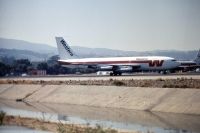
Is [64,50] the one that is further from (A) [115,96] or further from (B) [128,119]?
(B) [128,119]

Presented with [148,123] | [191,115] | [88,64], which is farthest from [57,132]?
[88,64]

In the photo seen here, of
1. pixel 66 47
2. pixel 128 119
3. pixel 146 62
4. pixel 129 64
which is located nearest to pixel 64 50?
pixel 66 47

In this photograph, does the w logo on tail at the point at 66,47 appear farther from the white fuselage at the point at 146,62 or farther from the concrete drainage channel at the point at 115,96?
the concrete drainage channel at the point at 115,96

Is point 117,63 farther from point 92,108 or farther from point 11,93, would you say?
point 92,108

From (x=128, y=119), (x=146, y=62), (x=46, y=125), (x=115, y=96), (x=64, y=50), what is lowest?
(x=128, y=119)

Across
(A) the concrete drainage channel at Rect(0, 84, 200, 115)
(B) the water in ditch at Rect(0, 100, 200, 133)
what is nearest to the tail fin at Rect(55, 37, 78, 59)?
(A) the concrete drainage channel at Rect(0, 84, 200, 115)

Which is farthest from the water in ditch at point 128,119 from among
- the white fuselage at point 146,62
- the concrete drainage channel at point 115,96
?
the white fuselage at point 146,62
